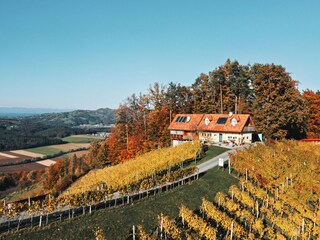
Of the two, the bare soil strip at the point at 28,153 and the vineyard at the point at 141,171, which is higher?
the vineyard at the point at 141,171

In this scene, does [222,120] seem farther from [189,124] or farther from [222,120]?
[189,124]

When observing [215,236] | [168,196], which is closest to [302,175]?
[168,196]

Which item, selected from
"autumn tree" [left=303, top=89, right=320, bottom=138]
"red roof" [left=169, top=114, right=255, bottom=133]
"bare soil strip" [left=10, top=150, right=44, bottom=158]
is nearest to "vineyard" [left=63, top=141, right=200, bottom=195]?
"red roof" [left=169, top=114, right=255, bottom=133]

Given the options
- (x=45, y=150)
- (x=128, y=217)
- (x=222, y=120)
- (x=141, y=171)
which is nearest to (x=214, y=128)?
(x=222, y=120)

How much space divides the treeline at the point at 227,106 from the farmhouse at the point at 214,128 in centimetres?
336

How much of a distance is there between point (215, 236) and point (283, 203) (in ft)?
29.1

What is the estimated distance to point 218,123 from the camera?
49.6m

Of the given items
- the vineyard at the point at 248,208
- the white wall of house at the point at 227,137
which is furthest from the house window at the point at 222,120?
the vineyard at the point at 248,208

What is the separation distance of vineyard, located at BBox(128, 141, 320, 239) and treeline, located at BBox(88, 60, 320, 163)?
17568 millimetres

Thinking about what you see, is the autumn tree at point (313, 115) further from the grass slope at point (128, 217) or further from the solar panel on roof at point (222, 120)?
the grass slope at point (128, 217)

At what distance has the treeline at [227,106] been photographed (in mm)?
49469

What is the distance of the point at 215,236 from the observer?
14938 mm

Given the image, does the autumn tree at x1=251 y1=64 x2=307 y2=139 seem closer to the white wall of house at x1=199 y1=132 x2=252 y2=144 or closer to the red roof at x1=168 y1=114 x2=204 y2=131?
the white wall of house at x1=199 y1=132 x2=252 y2=144

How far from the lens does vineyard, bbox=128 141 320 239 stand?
641 inches
